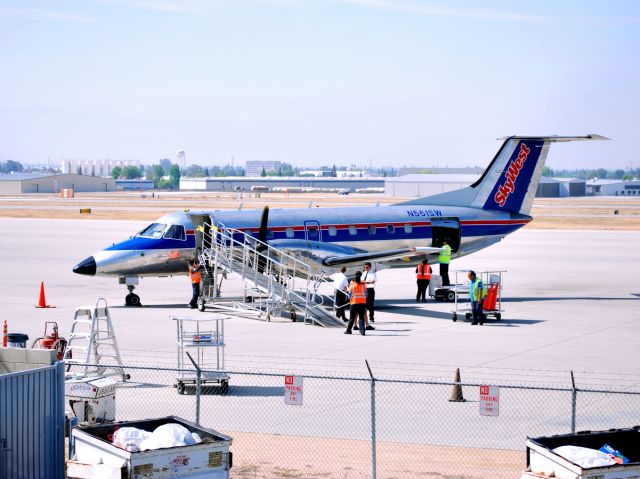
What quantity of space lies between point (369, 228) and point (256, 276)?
17.6ft

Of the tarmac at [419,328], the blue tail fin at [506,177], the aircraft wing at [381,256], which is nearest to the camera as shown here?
the tarmac at [419,328]

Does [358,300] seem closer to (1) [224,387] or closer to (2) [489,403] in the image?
(1) [224,387]

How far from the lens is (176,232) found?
3312 cm

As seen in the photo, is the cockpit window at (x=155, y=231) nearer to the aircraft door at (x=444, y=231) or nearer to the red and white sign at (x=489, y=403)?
the aircraft door at (x=444, y=231)

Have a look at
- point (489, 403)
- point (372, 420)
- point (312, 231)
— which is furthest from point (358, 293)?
point (372, 420)

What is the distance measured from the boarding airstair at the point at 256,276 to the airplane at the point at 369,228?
382 mm

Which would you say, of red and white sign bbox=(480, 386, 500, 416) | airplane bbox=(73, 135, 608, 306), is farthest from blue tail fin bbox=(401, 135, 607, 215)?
red and white sign bbox=(480, 386, 500, 416)

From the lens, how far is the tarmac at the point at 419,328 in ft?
75.5

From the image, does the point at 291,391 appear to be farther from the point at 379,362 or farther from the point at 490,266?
the point at 490,266

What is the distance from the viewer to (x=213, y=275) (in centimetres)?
3241

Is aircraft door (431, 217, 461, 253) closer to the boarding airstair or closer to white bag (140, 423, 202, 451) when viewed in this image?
the boarding airstair

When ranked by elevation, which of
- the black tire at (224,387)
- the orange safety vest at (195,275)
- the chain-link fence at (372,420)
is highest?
the orange safety vest at (195,275)

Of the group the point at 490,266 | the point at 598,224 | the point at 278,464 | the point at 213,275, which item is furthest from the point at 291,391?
the point at 598,224

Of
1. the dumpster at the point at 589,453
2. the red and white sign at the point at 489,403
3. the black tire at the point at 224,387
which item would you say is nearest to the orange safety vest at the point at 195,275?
the black tire at the point at 224,387
